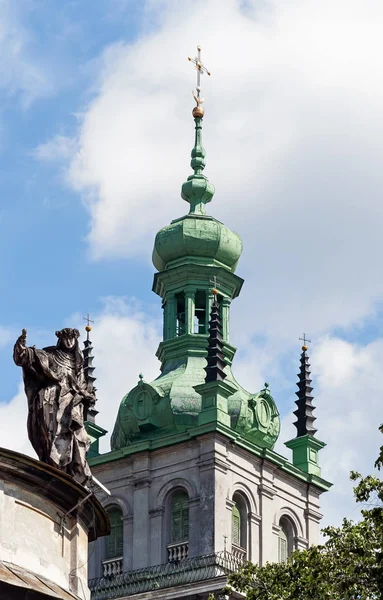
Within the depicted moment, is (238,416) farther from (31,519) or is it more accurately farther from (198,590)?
(31,519)

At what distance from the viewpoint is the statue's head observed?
3859 cm

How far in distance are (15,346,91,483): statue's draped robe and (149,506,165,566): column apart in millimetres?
47718

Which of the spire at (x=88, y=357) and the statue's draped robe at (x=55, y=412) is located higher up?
the spire at (x=88, y=357)

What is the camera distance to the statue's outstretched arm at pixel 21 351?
3744cm

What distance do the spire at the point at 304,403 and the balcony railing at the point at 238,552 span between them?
884 centimetres

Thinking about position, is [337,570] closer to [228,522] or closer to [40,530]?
[40,530]

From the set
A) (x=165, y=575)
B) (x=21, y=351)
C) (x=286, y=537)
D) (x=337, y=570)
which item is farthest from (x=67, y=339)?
(x=286, y=537)

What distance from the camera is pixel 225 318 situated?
91688 mm

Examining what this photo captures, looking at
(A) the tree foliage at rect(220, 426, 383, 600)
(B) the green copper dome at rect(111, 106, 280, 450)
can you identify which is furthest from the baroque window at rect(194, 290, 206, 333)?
(A) the tree foliage at rect(220, 426, 383, 600)

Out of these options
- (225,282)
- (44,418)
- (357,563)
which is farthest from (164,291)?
(44,418)

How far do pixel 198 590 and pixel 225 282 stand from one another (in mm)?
14888

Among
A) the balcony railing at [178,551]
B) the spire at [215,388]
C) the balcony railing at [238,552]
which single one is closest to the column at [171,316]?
the spire at [215,388]

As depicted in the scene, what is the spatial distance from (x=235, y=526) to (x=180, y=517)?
80.0 inches

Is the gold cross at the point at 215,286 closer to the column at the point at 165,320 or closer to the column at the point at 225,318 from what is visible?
the column at the point at 225,318
